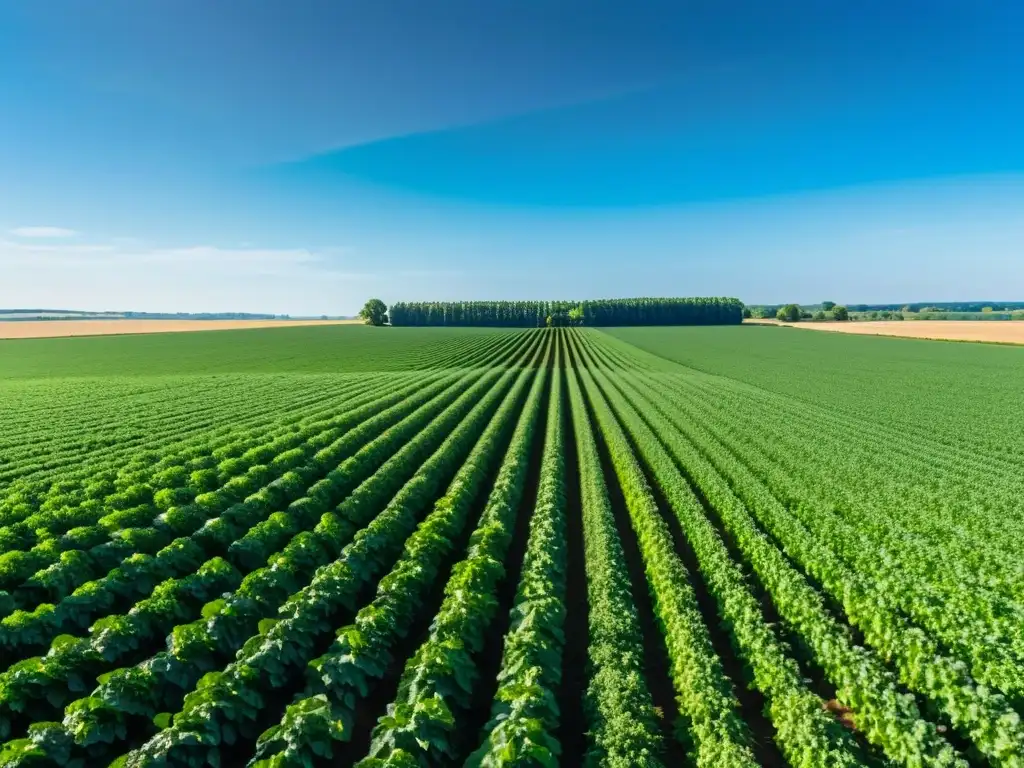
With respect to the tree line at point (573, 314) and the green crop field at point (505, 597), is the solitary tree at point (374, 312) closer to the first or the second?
the tree line at point (573, 314)

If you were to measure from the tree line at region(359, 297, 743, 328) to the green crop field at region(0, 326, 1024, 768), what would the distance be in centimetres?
15400

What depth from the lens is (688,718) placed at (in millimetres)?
7055

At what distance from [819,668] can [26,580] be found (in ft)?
45.4

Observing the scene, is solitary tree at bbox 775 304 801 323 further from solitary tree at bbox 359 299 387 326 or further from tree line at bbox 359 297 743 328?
solitary tree at bbox 359 299 387 326

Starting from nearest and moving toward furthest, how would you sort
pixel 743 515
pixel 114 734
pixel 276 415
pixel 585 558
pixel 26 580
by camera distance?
1. pixel 114 734
2. pixel 26 580
3. pixel 585 558
4. pixel 743 515
5. pixel 276 415

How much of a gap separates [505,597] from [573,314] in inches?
6633

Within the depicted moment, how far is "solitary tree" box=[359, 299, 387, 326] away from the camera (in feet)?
556

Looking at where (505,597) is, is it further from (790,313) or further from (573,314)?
(790,313)

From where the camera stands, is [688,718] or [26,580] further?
[26,580]

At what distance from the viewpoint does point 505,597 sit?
34.6 feet

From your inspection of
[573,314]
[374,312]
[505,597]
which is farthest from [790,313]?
[505,597]

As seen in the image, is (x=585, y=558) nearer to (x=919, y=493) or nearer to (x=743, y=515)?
(x=743, y=515)

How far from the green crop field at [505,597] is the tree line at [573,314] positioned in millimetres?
153998

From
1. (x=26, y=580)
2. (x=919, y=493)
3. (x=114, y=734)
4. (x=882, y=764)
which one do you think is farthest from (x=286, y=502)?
(x=919, y=493)
